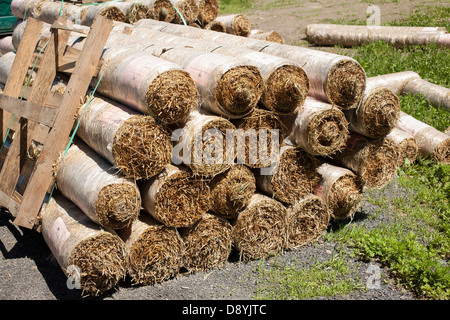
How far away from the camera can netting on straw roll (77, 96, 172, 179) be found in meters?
4.88

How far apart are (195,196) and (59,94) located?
2449 mm

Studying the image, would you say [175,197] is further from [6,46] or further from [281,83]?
[6,46]

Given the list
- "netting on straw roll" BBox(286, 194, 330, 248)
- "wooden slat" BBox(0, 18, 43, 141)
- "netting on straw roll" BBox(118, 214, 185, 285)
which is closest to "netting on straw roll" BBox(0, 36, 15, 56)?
"wooden slat" BBox(0, 18, 43, 141)

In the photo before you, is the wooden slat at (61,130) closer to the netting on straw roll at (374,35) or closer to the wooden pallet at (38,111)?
the wooden pallet at (38,111)

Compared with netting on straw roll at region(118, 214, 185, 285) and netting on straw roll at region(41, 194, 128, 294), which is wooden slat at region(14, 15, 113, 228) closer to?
netting on straw roll at region(41, 194, 128, 294)

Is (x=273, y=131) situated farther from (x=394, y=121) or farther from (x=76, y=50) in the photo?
(x=76, y=50)

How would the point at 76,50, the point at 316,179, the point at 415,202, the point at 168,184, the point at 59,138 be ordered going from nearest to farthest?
the point at 168,184 → the point at 59,138 → the point at 316,179 → the point at 76,50 → the point at 415,202

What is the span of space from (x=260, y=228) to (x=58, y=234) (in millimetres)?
2325

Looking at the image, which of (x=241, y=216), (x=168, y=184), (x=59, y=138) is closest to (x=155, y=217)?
(x=168, y=184)

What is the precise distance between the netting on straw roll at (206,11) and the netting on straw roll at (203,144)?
658 cm

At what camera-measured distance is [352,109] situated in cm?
605

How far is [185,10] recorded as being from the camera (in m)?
10.0

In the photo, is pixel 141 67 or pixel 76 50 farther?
pixel 76 50

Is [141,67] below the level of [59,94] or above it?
above
